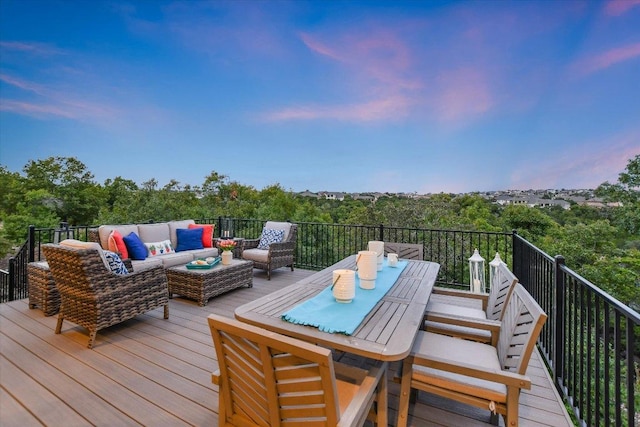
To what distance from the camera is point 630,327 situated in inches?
43.8

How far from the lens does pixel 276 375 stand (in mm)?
944

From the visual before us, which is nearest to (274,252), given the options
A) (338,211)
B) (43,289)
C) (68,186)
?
(43,289)

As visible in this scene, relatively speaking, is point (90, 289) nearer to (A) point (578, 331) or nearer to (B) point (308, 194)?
(A) point (578, 331)

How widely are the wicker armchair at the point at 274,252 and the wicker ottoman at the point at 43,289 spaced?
276 cm

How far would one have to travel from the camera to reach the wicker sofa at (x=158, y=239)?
14.4ft

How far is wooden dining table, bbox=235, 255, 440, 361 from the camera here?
1251mm

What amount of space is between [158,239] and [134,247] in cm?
67

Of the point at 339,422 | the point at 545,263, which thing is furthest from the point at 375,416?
the point at 545,263

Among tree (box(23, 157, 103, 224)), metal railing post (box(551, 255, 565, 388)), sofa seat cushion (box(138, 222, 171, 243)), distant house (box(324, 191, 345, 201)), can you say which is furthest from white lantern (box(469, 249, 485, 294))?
tree (box(23, 157, 103, 224))

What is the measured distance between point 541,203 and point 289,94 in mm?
10932

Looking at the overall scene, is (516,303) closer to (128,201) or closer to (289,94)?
(289,94)

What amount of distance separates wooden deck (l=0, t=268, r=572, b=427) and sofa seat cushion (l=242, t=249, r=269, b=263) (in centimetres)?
214

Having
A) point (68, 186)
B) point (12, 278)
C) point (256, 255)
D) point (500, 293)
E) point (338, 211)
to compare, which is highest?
point (68, 186)

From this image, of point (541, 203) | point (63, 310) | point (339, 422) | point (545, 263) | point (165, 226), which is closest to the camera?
point (339, 422)
